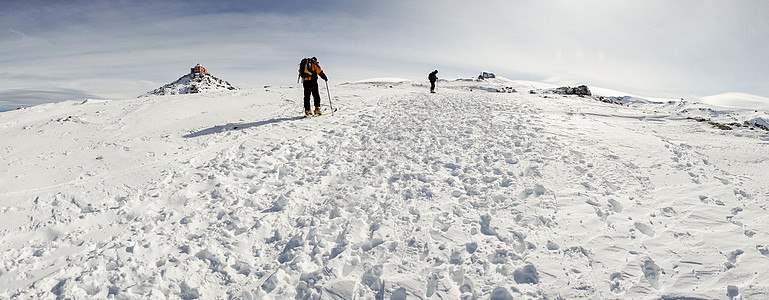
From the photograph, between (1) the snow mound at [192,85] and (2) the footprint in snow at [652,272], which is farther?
(1) the snow mound at [192,85]

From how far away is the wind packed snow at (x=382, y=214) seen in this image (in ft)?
13.8

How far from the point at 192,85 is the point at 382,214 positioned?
66108 mm

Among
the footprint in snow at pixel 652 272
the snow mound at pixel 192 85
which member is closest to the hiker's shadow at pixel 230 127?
the footprint in snow at pixel 652 272

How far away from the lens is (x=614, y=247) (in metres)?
4.71

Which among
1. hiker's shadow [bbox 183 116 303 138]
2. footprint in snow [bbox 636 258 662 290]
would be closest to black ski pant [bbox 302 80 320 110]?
Answer: hiker's shadow [bbox 183 116 303 138]

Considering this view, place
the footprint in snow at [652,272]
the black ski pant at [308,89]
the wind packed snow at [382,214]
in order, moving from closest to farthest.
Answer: the footprint in snow at [652,272] < the wind packed snow at [382,214] < the black ski pant at [308,89]

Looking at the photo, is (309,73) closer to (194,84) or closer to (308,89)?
(308,89)

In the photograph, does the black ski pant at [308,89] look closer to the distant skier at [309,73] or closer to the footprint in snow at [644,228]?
the distant skier at [309,73]

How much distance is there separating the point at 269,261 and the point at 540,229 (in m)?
4.30

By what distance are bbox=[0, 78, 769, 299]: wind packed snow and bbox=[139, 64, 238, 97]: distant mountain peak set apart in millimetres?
53078

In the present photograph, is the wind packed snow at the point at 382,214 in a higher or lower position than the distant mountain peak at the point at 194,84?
lower

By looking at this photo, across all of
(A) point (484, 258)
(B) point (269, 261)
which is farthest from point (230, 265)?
(A) point (484, 258)

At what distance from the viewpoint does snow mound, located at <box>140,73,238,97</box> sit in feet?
188

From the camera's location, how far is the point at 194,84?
60.6 meters
